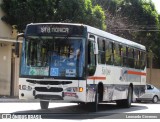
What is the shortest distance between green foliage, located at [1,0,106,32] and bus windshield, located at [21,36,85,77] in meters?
12.4

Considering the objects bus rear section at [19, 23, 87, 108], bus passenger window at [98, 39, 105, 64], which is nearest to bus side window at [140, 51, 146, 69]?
bus passenger window at [98, 39, 105, 64]

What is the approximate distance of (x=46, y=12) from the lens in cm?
3028

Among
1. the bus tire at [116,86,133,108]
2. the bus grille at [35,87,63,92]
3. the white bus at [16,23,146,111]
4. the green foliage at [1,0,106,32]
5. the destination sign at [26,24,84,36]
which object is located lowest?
the bus tire at [116,86,133,108]

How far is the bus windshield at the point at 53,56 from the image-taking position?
17.0 meters

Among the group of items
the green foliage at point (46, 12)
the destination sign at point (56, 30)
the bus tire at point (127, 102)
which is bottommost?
the bus tire at point (127, 102)

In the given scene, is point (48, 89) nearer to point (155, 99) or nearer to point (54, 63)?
point (54, 63)

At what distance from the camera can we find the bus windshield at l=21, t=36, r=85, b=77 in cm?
1705

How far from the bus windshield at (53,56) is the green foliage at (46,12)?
1242 centimetres

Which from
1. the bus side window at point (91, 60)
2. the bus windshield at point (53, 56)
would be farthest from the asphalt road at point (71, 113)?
the bus side window at point (91, 60)

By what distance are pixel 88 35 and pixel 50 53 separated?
1.61 m

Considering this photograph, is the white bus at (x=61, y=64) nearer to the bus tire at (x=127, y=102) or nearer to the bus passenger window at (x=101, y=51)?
the bus passenger window at (x=101, y=51)

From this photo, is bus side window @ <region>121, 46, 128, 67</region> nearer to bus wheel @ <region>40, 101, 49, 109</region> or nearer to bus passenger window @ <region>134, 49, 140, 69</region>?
bus passenger window @ <region>134, 49, 140, 69</region>

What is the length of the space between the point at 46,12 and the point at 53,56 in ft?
43.9

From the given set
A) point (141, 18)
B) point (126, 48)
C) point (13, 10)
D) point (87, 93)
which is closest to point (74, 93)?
point (87, 93)
